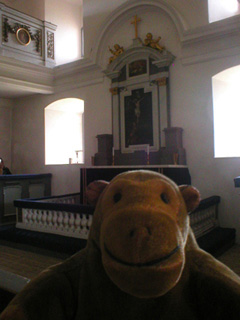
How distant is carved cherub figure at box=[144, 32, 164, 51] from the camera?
22.6 ft

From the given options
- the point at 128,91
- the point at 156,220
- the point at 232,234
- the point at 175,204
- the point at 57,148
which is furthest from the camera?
the point at 57,148

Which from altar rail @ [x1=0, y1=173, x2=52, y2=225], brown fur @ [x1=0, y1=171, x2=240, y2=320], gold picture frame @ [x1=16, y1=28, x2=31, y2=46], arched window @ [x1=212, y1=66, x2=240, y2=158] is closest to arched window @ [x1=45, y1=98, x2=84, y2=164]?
altar rail @ [x1=0, y1=173, x2=52, y2=225]

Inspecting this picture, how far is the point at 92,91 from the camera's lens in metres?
8.33

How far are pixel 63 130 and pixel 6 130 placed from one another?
2158 millimetres

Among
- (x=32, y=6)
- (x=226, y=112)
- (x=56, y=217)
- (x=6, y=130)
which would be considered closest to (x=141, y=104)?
(x=226, y=112)

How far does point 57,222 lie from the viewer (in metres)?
5.30

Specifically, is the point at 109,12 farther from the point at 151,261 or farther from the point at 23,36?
the point at 151,261

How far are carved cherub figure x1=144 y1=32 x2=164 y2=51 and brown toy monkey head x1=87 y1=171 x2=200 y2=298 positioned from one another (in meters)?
6.58

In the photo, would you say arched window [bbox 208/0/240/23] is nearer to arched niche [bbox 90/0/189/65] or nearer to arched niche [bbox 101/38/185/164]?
arched niche [bbox 90/0/189/65]

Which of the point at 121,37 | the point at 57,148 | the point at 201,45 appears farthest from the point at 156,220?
the point at 57,148

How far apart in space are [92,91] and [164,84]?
2342 mm

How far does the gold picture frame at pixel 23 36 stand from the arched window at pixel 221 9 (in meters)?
5.14

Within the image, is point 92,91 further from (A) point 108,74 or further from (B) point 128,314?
(B) point 128,314

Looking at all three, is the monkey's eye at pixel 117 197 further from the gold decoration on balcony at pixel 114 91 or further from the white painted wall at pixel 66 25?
the white painted wall at pixel 66 25
